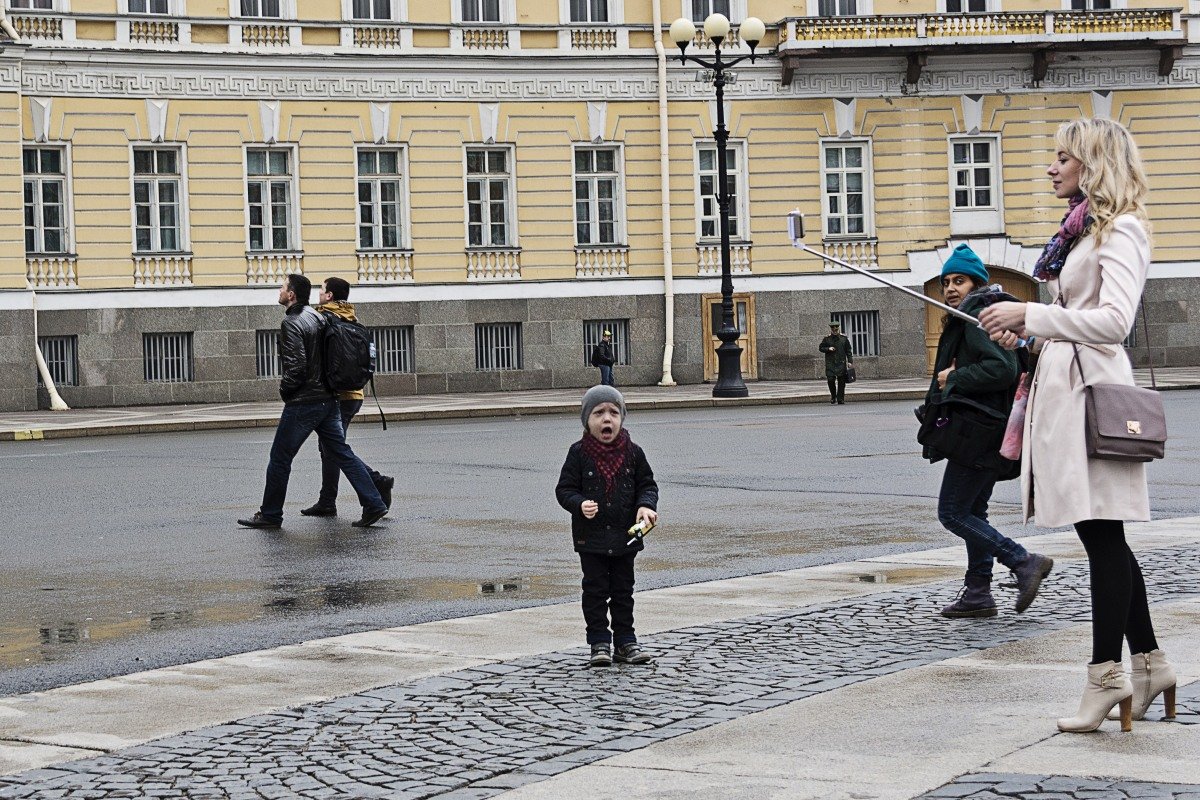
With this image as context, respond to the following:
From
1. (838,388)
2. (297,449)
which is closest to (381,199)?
(838,388)

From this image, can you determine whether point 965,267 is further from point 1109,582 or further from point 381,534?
point 381,534

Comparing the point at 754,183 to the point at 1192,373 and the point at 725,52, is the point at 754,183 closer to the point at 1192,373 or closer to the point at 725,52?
the point at 725,52

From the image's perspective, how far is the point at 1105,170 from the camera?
258 inches

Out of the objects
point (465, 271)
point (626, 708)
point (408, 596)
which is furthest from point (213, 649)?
point (465, 271)

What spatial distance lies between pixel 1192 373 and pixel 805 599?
99.9ft

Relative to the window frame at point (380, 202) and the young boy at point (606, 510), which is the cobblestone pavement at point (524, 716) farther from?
the window frame at point (380, 202)

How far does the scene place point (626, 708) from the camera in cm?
736

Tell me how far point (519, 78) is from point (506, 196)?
2.33 meters

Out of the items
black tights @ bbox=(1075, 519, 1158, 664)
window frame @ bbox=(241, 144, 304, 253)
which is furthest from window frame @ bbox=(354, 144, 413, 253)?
black tights @ bbox=(1075, 519, 1158, 664)

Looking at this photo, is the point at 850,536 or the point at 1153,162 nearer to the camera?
the point at 850,536

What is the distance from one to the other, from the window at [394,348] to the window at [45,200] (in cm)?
610

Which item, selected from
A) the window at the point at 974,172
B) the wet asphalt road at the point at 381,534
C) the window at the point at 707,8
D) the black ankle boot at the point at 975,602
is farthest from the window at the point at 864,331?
the black ankle boot at the point at 975,602

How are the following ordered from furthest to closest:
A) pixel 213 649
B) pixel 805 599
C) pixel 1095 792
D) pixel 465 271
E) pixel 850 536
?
pixel 465 271 < pixel 850 536 < pixel 805 599 < pixel 213 649 < pixel 1095 792

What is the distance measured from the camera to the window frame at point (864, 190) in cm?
4009
